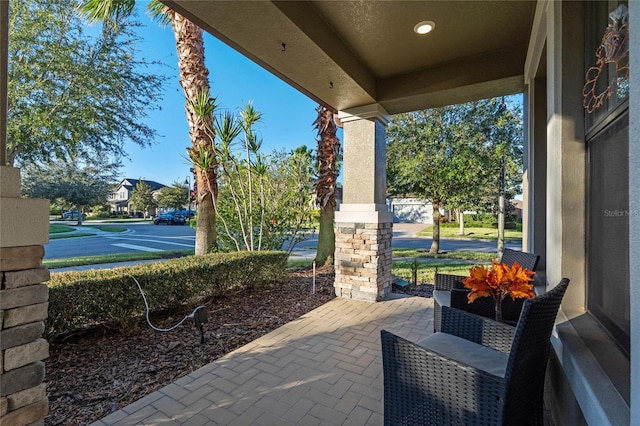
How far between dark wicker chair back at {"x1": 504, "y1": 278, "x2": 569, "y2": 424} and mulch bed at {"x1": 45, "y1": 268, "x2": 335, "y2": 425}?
244 centimetres

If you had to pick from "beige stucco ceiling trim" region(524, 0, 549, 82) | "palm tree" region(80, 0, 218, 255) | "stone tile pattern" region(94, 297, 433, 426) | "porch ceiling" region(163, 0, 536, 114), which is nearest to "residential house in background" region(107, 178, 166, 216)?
"palm tree" region(80, 0, 218, 255)

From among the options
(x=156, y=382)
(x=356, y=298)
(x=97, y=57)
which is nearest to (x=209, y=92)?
(x=356, y=298)

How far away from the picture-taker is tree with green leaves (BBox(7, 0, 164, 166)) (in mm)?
7805

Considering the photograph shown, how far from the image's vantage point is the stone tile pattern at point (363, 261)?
450 cm

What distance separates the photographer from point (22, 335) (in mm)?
1403

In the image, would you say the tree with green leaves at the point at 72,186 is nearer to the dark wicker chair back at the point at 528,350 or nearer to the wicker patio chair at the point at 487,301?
the wicker patio chair at the point at 487,301

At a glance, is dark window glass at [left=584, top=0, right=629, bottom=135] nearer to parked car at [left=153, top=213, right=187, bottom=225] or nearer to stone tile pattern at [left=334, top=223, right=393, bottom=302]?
stone tile pattern at [left=334, top=223, right=393, bottom=302]

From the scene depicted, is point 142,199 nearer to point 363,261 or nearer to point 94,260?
point 94,260

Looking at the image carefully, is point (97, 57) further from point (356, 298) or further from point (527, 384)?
point (527, 384)

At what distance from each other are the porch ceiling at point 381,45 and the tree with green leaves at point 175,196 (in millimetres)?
34026

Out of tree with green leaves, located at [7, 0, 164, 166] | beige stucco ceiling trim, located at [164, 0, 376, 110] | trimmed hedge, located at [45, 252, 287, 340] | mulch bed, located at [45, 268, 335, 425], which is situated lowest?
mulch bed, located at [45, 268, 335, 425]

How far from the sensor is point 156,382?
96.6 inches

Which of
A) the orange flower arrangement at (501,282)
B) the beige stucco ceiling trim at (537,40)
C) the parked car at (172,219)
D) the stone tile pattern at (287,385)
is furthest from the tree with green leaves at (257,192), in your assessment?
the parked car at (172,219)

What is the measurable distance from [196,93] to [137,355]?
14.5ft
